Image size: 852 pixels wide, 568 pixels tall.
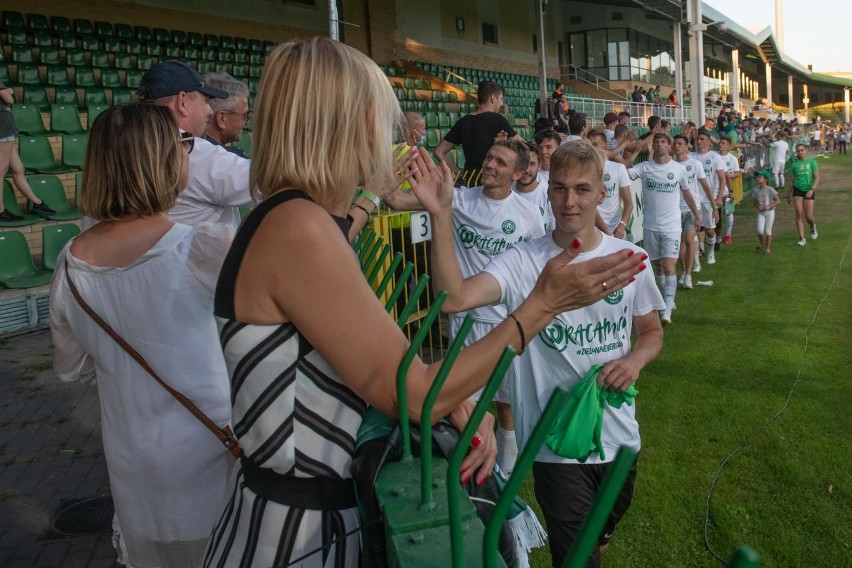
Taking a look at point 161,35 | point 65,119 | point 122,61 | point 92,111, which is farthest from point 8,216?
point 161,35

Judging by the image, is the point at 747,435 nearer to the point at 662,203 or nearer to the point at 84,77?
the point at 662,203

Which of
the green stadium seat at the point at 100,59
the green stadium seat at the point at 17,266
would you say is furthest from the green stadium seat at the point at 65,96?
the green stadium seat at the point at 17,266

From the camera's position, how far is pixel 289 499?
1.43m

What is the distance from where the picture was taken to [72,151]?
1073cm

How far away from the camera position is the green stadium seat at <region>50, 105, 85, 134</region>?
1127 centimetres

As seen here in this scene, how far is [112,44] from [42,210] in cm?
768

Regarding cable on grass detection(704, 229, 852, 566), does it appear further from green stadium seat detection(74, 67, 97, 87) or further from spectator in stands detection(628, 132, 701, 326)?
green stadium seat detection(74, 67, 97, 87)

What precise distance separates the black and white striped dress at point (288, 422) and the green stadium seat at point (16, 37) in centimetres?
1432

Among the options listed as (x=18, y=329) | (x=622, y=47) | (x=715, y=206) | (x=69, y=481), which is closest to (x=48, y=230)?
(x=18, y=329)

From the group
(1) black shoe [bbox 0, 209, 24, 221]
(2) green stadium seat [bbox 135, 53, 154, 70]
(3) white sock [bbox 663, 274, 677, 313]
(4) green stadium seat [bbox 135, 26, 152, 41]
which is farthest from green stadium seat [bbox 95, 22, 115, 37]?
(3) white sock [bbox 663, 274, 677, 313]

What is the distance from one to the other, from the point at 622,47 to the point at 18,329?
41.6m

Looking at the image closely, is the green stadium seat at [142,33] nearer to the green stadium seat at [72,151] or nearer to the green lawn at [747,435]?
the green stadium seat at [72,151]

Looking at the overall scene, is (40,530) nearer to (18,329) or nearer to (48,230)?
(18,329)

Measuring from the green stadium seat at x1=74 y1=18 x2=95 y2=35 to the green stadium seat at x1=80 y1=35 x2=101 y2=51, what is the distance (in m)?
0.16
